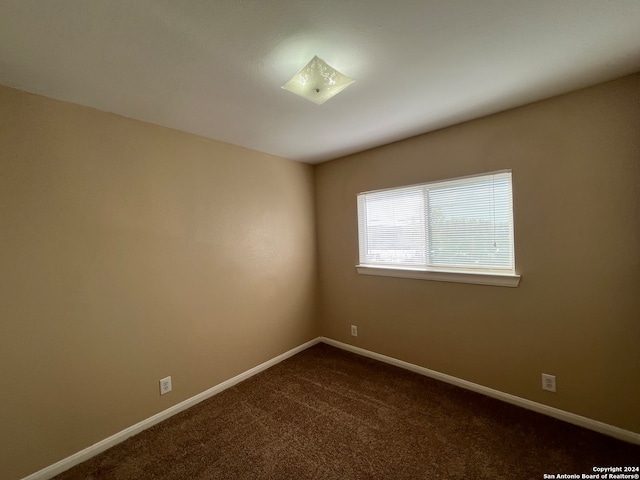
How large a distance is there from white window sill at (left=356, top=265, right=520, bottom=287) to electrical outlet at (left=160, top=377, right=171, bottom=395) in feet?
6.84

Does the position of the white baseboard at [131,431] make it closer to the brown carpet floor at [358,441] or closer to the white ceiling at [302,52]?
the brown carpet floor at [358,441]

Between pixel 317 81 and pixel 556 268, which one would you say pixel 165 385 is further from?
pixel 556 268

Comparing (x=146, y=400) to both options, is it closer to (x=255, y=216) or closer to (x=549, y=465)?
(x=255, y=216)

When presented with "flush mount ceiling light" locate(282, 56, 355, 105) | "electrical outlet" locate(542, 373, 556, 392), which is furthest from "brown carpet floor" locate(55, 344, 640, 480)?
"flush mount ceiling light" locate(282, 56, 355, 105)

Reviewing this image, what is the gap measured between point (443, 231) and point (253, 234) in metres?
1.91

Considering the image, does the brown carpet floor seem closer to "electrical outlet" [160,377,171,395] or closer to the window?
"electrical outlet" [160,377,171,395]

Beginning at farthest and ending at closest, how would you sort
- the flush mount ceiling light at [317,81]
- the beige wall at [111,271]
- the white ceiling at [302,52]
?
the beige wall at [111,271]
the flush mount ceiling light at [317,81]
the white ceiling at [302,52]

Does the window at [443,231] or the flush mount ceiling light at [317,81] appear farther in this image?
the window at [443,231]

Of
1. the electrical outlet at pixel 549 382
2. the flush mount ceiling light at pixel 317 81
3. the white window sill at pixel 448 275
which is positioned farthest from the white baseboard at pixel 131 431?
the flush mount ceiling light at pixel 317 81

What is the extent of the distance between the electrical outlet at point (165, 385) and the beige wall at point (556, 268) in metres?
2.22

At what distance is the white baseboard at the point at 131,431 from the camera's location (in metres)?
1.58

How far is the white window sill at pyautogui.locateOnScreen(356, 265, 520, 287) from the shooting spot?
208cm

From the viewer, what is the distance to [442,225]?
2.46 m

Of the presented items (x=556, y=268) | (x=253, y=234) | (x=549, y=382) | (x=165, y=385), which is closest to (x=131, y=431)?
(x=165, y=385)
